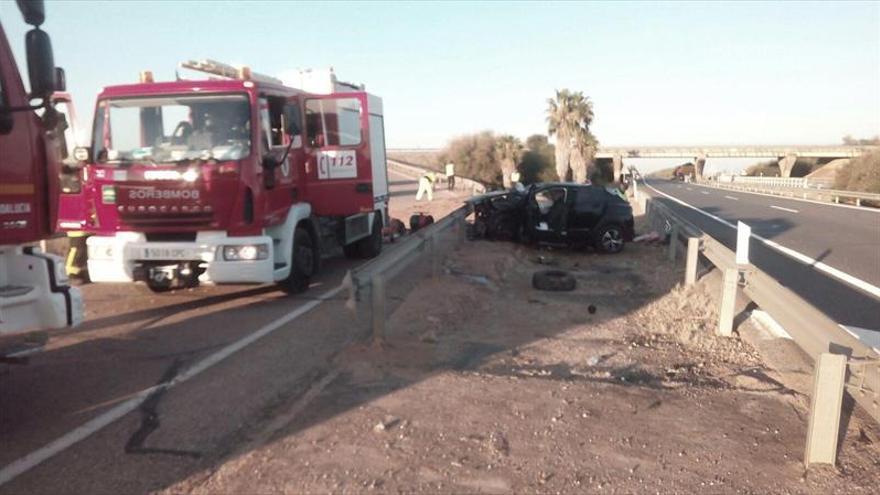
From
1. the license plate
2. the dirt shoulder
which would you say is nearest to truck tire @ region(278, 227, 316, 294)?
the license plate

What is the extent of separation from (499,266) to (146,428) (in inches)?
323

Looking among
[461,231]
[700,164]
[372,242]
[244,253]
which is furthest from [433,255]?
[700,164]

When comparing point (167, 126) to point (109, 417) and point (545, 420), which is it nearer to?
point (109, 417)

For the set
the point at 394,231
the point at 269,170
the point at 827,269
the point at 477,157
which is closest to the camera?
the point at 269,170

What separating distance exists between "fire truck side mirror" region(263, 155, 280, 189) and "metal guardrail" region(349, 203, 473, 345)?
6.30 feet

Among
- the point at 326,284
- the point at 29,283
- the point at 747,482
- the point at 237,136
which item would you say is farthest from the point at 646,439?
the point at 326,284

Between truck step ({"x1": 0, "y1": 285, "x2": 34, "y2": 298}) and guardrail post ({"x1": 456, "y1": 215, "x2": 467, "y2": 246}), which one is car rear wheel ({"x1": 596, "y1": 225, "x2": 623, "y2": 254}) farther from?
truck step ({"x1": 0, "y1": 285, "x2": 34, "y2": 298})

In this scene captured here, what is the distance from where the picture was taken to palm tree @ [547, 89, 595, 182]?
56.8 m

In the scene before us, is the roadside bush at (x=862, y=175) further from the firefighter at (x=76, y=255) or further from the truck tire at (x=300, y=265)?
the firefighter at (x=76, y=255)

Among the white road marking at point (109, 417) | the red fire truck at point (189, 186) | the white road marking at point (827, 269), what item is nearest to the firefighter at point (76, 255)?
the red fire truck at point (189, 186)

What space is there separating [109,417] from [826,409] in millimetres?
4798

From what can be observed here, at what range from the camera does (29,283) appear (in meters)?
5.11

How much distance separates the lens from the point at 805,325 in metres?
5.32

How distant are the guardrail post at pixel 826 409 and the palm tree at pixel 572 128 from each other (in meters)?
52.9
